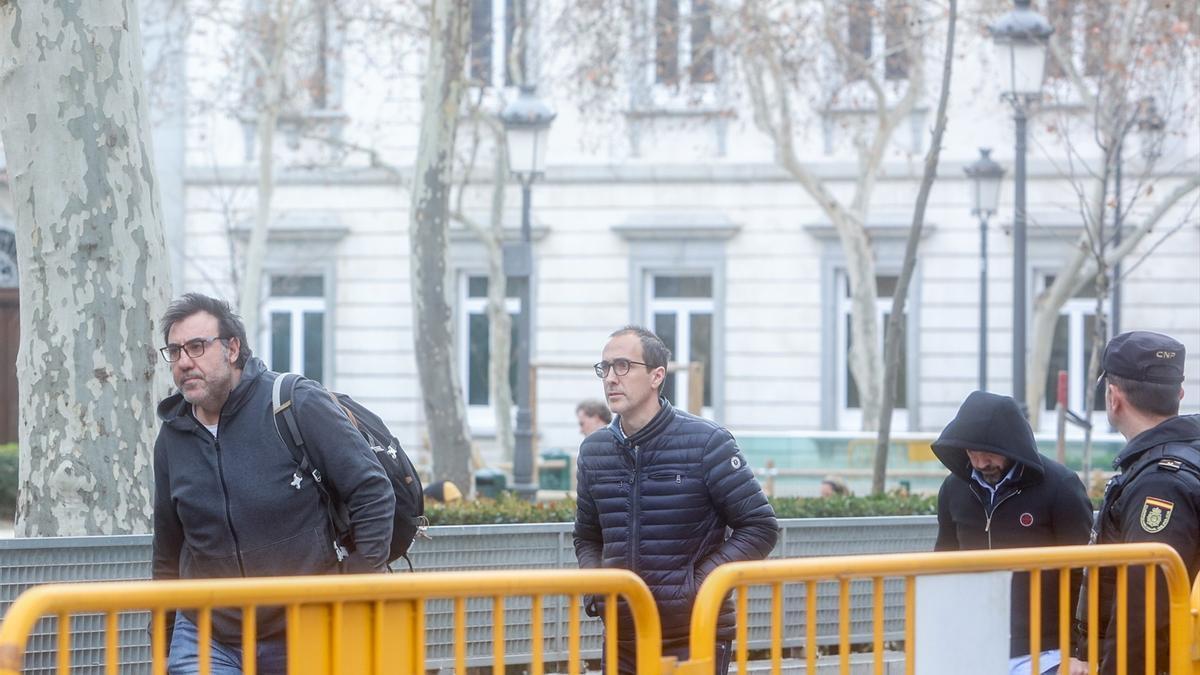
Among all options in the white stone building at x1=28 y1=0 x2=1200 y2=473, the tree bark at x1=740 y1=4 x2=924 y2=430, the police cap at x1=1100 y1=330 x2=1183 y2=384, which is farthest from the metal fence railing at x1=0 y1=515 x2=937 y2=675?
the white stone building at x1=28 y1=0 x2=1200 y2=473

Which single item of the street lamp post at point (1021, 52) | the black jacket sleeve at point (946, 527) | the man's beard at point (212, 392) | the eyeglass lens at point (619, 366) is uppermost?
the street lamp post at point (1021, 52)

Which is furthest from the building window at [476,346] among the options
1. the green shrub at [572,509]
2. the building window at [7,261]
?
the green shrub at [572,509]

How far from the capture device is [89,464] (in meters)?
7.44

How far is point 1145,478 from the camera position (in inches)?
189

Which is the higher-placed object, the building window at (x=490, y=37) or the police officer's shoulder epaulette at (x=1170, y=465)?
the building window at (x=490, y=37)

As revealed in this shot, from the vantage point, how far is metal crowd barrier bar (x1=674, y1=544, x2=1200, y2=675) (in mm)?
4277

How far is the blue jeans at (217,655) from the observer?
14.0ft

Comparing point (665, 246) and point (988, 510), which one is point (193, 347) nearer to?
point (988, 510)

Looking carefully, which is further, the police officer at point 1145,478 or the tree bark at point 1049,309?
the tree bark at point 1049,309

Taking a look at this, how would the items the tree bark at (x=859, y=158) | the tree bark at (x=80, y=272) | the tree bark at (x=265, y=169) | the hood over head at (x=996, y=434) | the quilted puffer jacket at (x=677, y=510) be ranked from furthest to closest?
the tree bark at (x=859, y=158)
the tree bark at (x=265, y=169)
the tree bark at (x=80, y=272)
the quilted puffer jacket at (x=677, y=510)
the hood over head at (x=996, y=434)

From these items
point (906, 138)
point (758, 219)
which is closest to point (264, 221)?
point (758, 219)

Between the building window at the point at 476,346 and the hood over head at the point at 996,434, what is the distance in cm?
2248

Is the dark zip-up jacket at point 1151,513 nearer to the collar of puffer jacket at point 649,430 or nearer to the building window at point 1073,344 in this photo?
the collar of puffer jacket at point 649,430

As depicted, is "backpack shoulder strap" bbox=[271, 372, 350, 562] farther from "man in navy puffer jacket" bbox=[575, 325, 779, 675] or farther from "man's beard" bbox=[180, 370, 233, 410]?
"man in navy puffer jacket" bbox=[575, 325, 779, 675]
